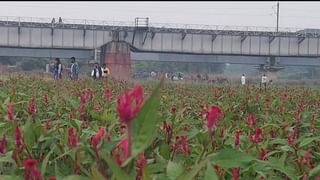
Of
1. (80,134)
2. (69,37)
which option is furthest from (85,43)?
(80,134)

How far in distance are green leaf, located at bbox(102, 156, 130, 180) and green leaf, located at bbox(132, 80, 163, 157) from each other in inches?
3.0

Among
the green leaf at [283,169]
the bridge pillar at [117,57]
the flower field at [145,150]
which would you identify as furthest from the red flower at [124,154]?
the bridge pillar at [117,57]

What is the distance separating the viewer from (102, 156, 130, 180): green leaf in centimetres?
100

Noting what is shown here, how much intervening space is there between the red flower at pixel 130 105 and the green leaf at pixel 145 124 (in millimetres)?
15

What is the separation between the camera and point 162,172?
4.83ft

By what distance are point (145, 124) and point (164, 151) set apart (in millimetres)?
818

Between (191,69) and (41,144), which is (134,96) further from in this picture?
(191,69)

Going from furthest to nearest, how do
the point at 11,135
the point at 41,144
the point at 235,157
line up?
the point at 11,135 < the point at 41,144 < the point at 235,157

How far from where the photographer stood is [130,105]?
0.90m

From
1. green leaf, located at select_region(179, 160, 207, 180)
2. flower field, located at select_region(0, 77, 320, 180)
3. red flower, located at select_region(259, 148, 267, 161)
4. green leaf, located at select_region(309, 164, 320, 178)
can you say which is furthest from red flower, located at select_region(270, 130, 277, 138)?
green leaf, located at select_region(179, 160, 207, 180)

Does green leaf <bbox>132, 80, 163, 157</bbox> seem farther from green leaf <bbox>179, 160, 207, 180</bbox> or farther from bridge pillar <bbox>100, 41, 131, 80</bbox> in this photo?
bridge pillar <bbox>100, 41, 131, 80</bbox>

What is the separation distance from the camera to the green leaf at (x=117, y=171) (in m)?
1.00

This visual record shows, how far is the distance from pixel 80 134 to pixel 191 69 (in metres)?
79.9

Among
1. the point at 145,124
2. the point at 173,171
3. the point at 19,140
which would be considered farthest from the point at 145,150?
the point at 145,124
